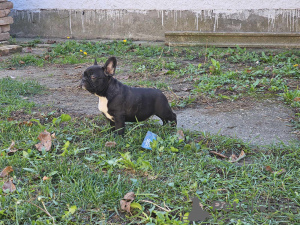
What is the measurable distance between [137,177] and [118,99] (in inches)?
41.5

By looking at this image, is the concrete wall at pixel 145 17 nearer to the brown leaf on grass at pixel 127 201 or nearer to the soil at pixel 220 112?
the soil at pixel 220 112

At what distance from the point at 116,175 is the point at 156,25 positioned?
717 cm

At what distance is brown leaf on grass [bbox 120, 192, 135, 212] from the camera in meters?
2.56

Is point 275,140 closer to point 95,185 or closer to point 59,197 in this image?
point 95,185

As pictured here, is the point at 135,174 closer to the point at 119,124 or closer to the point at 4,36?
the point at 119,124

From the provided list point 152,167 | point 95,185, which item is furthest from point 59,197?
point 152,167

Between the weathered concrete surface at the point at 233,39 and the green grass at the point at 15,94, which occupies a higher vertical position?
the weathered concrete surface at the point at 233,39

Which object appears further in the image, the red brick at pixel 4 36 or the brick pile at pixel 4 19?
the red brick at pixel 4 36

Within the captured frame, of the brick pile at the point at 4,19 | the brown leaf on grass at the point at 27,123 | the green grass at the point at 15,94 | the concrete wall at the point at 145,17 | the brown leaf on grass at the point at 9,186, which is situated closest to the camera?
the brown leaf on grass at the point at 9,186

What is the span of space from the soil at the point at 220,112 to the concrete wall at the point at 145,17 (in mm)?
3463

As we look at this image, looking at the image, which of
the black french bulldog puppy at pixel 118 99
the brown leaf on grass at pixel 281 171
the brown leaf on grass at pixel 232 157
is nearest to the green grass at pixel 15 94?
the black french bulldog puppy at pixel 118 99

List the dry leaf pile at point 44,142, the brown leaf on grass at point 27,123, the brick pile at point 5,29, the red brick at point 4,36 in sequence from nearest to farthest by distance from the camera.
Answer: the dry leaf pile at point 44,142 < the brown leaf on grass at point 27,123 < the brick pile at point 5,29 < the red brick at point 4,36

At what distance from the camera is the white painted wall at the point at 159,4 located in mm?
8789

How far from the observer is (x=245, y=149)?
352 centimetres
